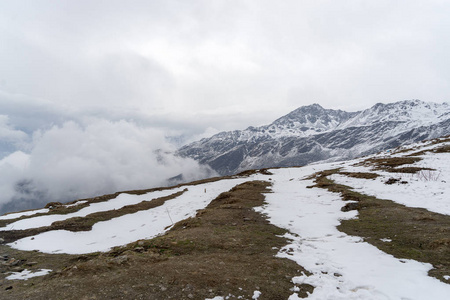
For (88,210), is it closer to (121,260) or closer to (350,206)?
(121,260)

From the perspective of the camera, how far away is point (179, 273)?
9602 millimetres

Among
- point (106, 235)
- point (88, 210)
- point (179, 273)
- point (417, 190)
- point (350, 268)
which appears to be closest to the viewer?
point (179, 273)

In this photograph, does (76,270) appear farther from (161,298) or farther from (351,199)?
(351,199)

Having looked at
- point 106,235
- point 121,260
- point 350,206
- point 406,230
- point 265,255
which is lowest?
point 106,235

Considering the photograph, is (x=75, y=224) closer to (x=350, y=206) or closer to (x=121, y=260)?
(x=121, y=260)

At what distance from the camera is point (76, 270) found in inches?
393

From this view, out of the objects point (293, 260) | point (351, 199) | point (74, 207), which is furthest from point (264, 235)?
point (74, 207)

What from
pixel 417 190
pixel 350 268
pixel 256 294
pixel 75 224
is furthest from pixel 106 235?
pixel 417 190

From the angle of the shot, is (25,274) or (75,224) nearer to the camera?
(25,274)

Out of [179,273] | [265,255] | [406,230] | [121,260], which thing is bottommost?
[406,230]

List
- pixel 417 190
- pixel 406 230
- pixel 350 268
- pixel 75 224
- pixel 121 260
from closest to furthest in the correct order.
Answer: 1. pixel 350 268
2. pixel 121 260
3. pixel 406 230
4. pixel 417 190
5. pixel 75 224

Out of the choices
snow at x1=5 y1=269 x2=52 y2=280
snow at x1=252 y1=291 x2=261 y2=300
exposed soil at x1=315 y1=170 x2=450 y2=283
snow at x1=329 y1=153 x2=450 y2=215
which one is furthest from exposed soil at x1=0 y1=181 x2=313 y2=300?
snow at x1=329 y1=153 x2=450 y2=215

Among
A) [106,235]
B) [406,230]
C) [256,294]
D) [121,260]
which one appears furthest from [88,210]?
[406,230]

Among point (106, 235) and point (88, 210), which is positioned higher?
point (88, 210)
